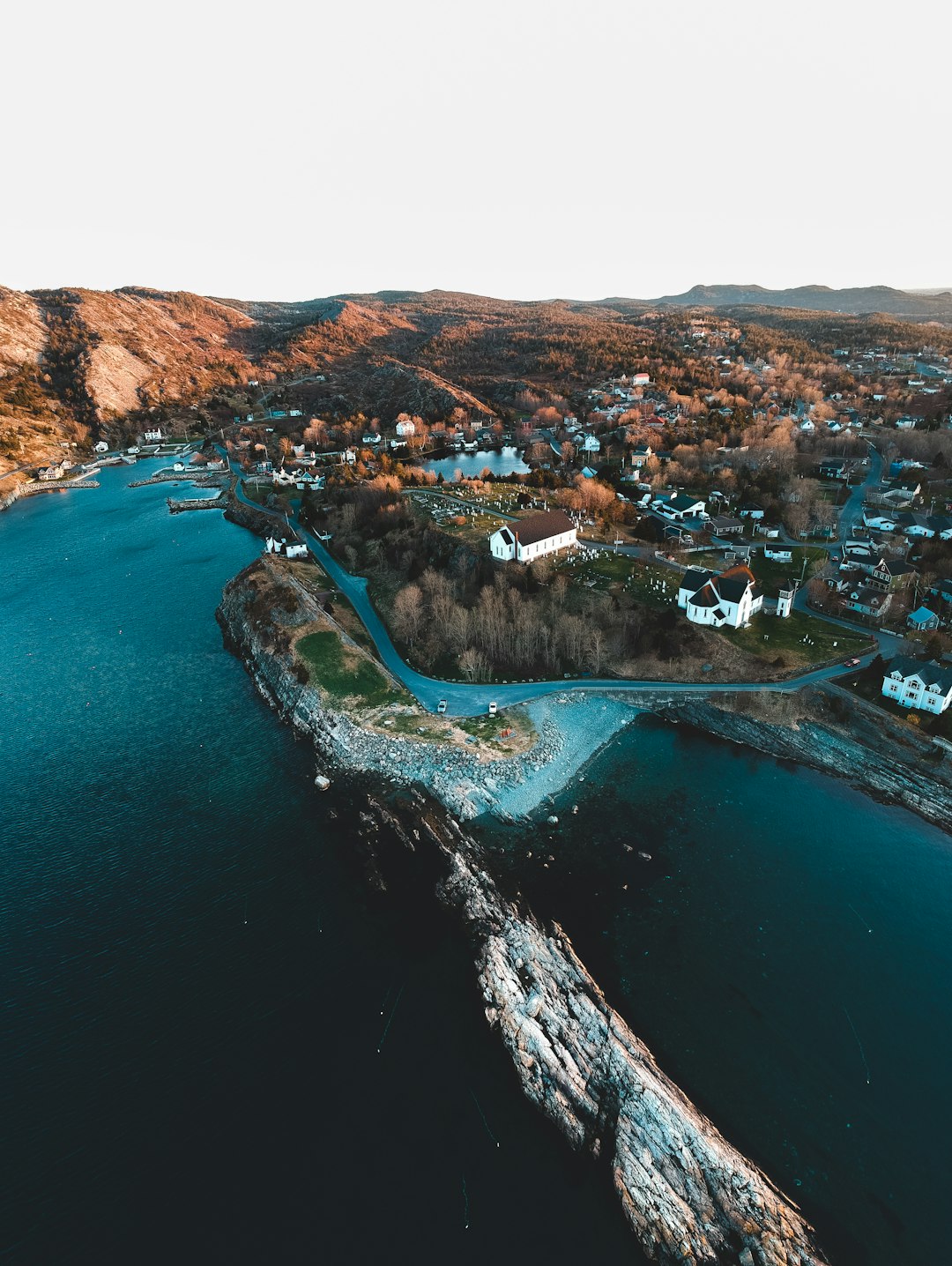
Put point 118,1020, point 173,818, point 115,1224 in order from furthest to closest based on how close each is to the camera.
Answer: point 173,818
point 118,1020
point 115,1224

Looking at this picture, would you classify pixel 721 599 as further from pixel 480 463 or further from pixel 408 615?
pixel 480 463

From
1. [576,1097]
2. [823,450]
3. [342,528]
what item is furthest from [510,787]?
[823,450]

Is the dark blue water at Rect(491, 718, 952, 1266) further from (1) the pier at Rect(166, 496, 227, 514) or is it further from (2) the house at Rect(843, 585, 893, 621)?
(1) the pier at Rect(166, 496, 227, 514)

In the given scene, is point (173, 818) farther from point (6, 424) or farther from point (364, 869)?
point (6, 424)

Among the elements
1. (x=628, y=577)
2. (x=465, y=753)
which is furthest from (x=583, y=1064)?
(x=628, y=577)

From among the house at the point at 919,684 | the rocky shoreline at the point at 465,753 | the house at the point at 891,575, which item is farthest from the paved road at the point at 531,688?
the house at the point at 891,575

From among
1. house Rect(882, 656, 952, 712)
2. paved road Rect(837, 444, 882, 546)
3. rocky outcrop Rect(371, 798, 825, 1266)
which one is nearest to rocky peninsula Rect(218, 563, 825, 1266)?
rocky outcrop Rect(371, 798, 825, 1266)

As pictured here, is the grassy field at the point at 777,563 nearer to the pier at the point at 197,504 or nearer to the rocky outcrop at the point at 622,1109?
the rocky outcrop at the point at 622,1109
